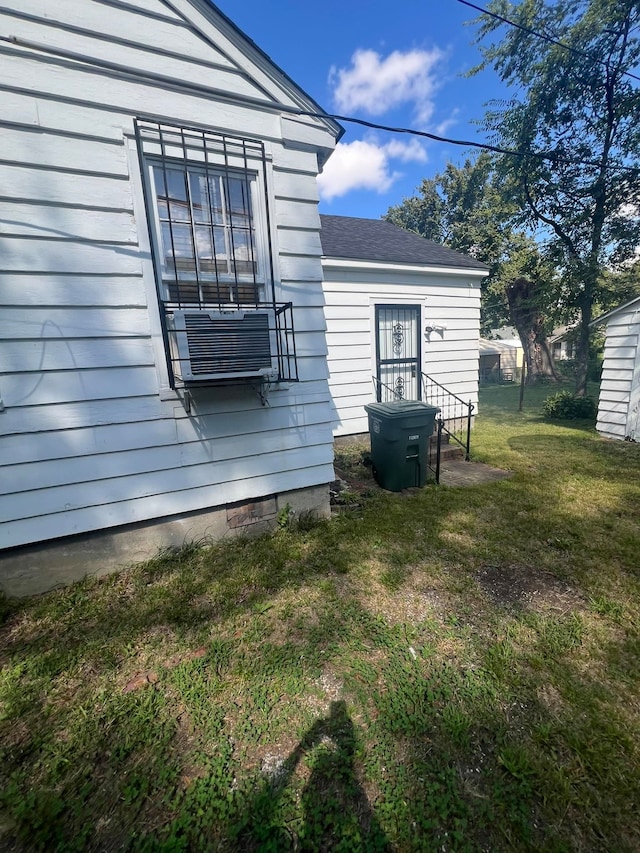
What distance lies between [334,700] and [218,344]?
2351 millimetres

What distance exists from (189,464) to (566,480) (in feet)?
15.1

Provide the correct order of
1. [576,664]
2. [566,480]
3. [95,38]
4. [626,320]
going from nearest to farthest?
[576,664] → [95,38] → [566,480] → [626,320]

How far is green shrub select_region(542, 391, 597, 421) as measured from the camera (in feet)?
27.0

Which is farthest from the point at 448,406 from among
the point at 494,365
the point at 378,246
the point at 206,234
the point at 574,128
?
the point at 494,365

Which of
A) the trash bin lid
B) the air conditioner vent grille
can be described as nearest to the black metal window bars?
the air conditioner vent grille

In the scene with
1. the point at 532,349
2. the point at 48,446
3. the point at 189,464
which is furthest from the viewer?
the point at 532,349

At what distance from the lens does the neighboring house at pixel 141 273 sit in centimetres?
234

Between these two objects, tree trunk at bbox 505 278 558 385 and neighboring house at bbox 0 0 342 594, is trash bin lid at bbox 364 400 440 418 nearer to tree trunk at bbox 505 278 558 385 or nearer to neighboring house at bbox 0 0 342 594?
neighboring house at bbox 0 0 342 594

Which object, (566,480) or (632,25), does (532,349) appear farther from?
(566,480)

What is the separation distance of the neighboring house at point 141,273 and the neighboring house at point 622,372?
228 inches

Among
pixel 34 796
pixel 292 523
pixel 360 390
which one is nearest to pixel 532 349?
pixel 360 390

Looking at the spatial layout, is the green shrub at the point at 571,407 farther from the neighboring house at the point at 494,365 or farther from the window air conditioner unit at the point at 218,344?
the neighboring house at the point at 494,365

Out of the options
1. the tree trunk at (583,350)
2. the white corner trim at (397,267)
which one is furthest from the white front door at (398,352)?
the tree trunk at (583,350)

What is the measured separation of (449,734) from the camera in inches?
63.0
